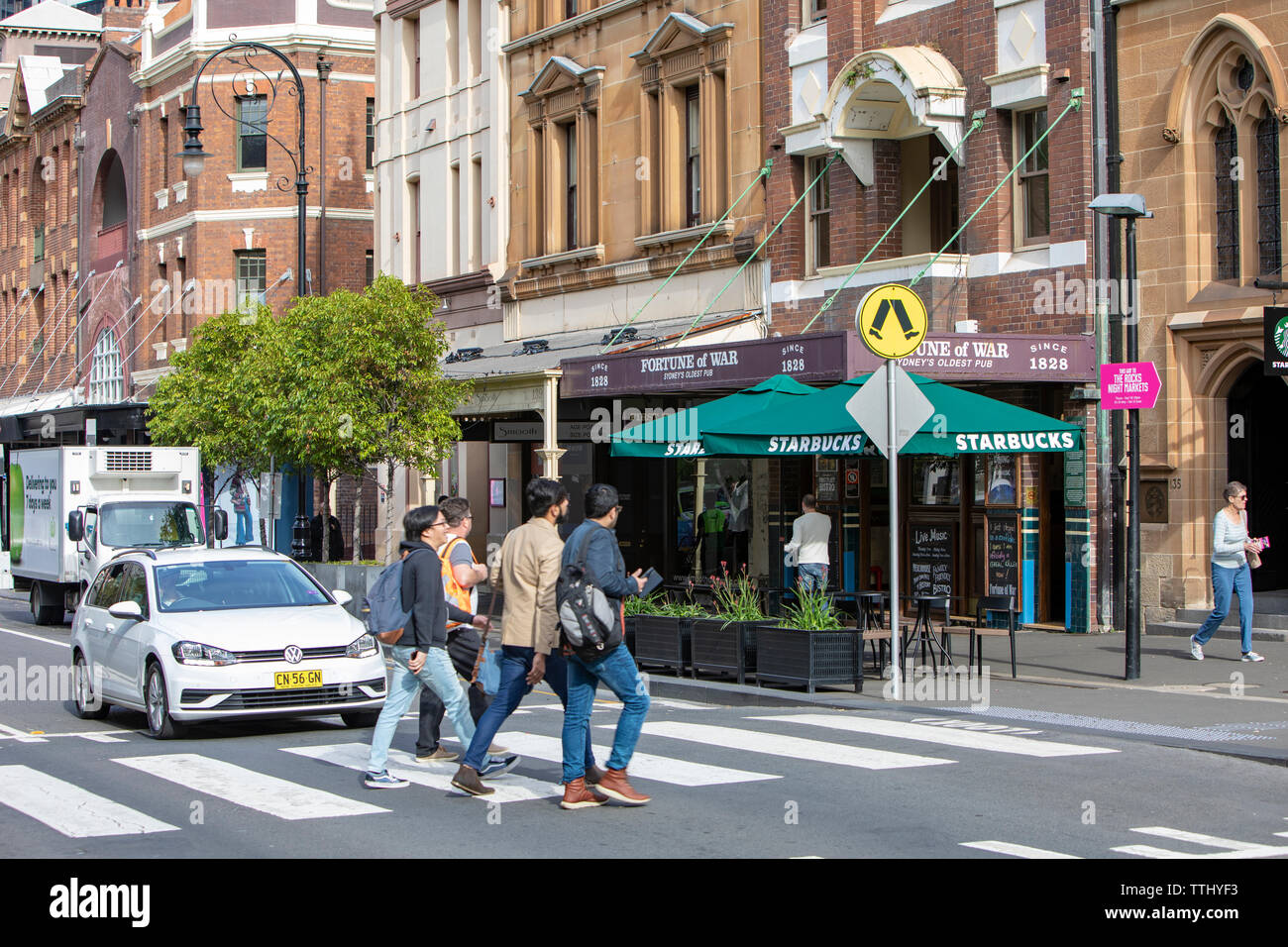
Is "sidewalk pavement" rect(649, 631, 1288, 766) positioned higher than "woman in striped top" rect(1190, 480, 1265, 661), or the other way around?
"woman in striped top" rect(1190, 480, 1265, 661)

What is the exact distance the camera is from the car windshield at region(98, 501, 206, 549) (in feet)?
80.4

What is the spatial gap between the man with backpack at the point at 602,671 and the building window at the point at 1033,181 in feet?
42.3

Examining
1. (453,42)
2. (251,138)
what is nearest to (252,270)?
(251,138)

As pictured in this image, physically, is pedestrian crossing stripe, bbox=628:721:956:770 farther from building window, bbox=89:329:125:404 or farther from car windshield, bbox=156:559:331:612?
building window, bbox=89:329:125:404

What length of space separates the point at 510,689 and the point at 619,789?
87 centimetres

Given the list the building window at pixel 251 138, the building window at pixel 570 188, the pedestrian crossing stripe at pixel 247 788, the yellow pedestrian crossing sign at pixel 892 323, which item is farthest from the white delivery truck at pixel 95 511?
the building window at pixel 251 138

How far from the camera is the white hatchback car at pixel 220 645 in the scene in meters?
12.5

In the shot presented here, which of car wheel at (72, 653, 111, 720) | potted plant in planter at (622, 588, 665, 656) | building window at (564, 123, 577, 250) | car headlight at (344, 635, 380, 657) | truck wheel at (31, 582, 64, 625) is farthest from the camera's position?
building window at (564, 123, 577, 250)

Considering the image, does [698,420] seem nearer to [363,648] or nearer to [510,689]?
[363,648]

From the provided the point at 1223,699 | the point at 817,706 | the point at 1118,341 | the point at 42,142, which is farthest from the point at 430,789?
the point at 42,142

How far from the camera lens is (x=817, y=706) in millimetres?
14586

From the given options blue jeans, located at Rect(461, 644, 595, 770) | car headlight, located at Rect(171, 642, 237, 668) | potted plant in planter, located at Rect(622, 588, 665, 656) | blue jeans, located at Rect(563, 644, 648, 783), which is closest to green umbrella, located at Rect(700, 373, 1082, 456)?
potted plant in planter, located at Rect(622, 588, 665, 656)
